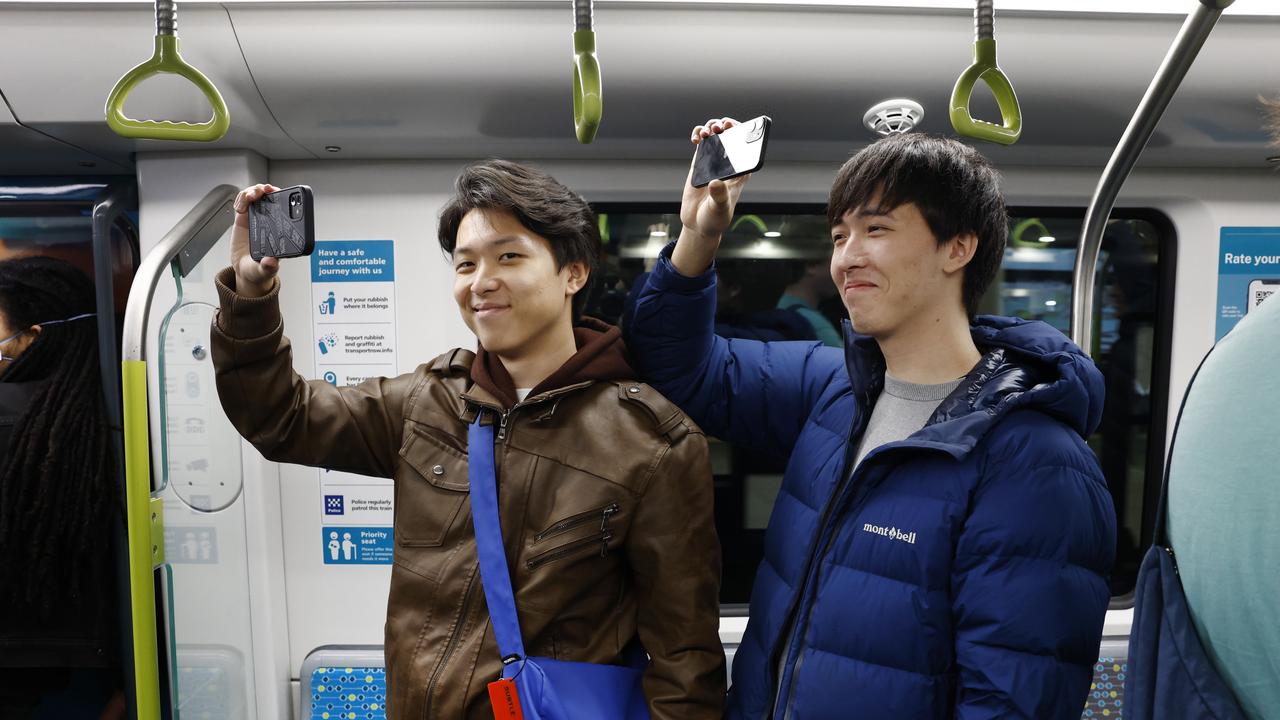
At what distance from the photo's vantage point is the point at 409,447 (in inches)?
58.0

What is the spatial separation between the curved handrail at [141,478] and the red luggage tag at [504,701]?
113cm

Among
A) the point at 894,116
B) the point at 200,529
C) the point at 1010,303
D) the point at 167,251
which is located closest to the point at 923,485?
the point at 894,116

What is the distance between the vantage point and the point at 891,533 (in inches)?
46.9

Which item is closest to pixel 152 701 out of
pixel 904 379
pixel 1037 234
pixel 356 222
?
pixel 356 222

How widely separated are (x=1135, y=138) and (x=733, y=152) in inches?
38.9

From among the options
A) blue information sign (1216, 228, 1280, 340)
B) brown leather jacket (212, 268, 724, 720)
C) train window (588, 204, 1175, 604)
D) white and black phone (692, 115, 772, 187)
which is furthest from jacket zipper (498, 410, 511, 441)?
blue information sign (1216, 228, 1280, 340)

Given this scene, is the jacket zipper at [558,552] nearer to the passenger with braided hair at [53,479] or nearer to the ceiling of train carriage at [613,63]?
the ceiling of train carriage at [613,63]

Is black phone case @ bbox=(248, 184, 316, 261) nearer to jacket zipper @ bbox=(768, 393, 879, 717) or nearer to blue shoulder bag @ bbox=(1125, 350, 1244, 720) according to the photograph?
jacket zipper @ bbox=(768, 393, 879, 717)

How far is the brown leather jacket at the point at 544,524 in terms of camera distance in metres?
1.35

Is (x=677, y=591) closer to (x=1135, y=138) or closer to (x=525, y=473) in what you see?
(x=525, y=473)

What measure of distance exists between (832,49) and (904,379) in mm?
913

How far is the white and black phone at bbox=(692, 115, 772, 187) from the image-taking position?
119 centimetres

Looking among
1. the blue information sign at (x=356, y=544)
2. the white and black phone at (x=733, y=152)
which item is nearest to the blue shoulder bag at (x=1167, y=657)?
the white and black phone at (x=733, y=152)

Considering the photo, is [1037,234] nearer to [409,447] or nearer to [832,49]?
[832,49]
